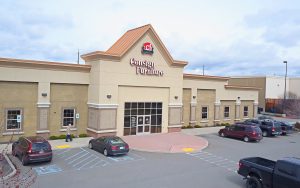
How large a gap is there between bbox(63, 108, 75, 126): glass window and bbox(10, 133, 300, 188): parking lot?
17.2ft

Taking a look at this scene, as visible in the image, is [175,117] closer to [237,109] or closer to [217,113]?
[217,113]

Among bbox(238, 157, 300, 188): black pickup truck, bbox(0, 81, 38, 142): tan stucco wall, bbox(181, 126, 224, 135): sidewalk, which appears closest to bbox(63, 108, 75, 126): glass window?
bbox(0, 81, 38, 142): tan stucco wall

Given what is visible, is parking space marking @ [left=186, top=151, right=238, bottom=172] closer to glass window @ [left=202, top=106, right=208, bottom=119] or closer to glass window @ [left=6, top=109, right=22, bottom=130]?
glass window @ [left=6, top=109, right=22, bottom=130]

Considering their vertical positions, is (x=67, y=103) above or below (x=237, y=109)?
above

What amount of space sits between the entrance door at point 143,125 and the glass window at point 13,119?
11.5m

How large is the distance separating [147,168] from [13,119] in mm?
13672

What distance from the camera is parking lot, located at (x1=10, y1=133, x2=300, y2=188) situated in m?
15.7

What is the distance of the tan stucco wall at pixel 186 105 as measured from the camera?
123 feet

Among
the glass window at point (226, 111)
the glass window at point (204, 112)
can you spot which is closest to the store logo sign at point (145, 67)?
the glass window at point (204, 112)

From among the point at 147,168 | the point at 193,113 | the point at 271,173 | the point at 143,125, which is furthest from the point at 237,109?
the point at 271,173

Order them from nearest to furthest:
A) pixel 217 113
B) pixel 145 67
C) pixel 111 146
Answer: pixel 111 146 → pixel 145 67 → pixel 217 113

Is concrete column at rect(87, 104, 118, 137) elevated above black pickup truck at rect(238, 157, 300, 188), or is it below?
above

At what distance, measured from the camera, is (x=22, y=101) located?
84.4ft

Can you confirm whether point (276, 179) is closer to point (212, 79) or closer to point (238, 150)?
point (238, 150)
